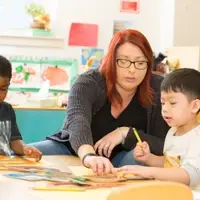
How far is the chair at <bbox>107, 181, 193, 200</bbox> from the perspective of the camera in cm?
78

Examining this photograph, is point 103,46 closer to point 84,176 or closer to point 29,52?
point 29,52

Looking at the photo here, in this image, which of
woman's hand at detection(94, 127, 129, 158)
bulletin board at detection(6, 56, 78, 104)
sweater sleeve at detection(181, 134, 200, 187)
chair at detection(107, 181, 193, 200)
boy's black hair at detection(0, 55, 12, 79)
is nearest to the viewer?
chair at detection(107, 181, 193, 200)

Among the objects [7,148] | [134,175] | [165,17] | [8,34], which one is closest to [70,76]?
[8,34]

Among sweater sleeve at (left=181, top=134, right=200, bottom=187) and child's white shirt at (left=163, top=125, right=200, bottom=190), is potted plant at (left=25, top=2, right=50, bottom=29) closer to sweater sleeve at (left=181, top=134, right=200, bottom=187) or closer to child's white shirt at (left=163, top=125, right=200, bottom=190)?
child's white shirt at (left=163, top=125, right=200, bottom=190)

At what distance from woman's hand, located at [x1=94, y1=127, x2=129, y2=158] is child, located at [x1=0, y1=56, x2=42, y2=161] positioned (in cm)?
31

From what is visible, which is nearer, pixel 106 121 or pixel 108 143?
pixel 108 143

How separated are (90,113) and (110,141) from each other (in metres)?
0.13

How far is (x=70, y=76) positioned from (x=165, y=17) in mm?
740

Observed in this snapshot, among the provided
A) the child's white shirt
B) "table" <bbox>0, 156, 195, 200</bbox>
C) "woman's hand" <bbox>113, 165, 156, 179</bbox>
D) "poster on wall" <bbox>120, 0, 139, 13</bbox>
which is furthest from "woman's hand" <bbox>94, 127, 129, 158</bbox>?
"poster on wall" <bbox>120, 0, 139, 13</bbox>

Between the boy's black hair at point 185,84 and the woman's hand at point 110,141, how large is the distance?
344mm

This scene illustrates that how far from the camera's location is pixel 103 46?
327cm

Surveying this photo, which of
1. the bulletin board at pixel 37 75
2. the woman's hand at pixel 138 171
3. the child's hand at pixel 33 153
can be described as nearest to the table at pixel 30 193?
the woman's hand at pixel 138 171

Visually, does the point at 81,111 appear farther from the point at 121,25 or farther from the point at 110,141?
the point at 121,25

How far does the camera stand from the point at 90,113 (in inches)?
74.5
